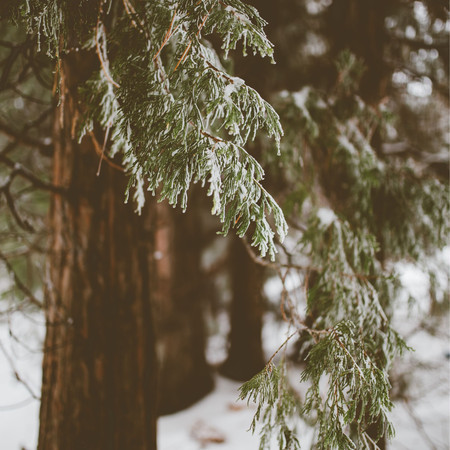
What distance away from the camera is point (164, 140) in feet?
4.80

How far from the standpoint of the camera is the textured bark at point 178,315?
225 inches

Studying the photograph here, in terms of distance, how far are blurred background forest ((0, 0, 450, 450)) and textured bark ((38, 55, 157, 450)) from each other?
A: 0.45 ft

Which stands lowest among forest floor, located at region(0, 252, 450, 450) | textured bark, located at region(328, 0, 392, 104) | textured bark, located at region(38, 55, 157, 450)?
forest floor, located at region(0, 252, 450, 450)

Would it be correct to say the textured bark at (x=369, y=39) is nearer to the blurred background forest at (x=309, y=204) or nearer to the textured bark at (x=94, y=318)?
the blurred background forest at (x=309, y=204)

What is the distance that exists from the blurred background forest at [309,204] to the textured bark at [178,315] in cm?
2

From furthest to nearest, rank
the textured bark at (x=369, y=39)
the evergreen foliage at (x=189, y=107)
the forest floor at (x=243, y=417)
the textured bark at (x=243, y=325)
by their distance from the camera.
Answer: the textured bark at (x=243, y=325) → the forest floor at (x=243, y=417) → the textured bark at (x=369, y=39) → the evergreen foliage at (x=189, y=107)

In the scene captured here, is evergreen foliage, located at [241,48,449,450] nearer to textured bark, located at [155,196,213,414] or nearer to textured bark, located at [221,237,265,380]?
textured bark, located at [155,196,213,414]

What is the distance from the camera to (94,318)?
2346mm

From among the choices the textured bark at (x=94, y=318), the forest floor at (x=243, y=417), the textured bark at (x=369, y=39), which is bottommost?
the forest floor at (x=243, y=417)

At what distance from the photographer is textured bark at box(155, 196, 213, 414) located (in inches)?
225

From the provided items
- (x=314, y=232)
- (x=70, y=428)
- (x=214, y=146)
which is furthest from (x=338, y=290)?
(x=70, y=428)

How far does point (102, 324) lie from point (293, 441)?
1.34 meters

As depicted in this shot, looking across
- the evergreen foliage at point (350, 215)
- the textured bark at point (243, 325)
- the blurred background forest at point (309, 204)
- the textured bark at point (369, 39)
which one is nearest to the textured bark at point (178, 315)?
the blurred background forest at point (309, 204)

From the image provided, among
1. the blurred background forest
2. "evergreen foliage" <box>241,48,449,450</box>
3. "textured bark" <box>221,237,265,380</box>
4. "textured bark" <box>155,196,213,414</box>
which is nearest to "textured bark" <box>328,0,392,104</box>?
the blurred background forest
